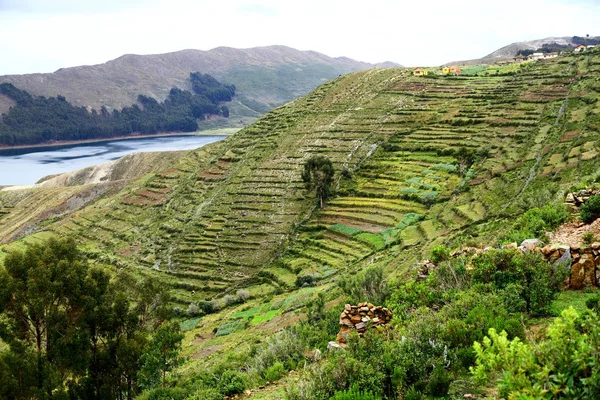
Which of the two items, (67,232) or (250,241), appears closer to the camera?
(250,241)

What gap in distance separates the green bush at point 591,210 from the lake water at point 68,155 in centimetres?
12040

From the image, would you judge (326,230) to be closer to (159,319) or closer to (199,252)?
(199,252)

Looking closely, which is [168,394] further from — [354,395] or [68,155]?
[68,155]

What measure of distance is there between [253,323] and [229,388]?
1609 cm

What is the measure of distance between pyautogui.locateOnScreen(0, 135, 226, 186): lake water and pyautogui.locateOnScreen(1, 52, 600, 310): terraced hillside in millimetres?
70615

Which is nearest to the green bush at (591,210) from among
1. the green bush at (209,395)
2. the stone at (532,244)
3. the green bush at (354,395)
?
the stone at (532,244)

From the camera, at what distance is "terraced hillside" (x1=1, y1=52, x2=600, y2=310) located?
35.6 meters

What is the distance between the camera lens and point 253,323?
27.3 metres

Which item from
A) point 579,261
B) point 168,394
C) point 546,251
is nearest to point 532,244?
point 546,251

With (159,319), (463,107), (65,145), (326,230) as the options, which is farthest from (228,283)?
(65,145)

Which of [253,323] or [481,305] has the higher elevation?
[481,305]

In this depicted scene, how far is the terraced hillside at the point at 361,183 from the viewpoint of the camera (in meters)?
35.6

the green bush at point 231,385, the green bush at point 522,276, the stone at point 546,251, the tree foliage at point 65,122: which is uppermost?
the tree foliage at point 65,122

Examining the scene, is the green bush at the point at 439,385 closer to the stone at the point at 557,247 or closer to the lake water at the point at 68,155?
the stone at the point at 557,247
